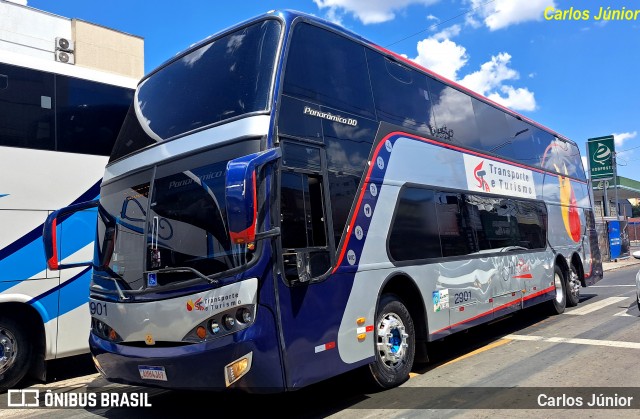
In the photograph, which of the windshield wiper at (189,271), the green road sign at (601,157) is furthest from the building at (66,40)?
the green road sign at (601,157)

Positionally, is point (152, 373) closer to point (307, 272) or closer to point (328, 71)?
point (307, 272)

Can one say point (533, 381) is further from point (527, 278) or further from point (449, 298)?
point (527, 278)

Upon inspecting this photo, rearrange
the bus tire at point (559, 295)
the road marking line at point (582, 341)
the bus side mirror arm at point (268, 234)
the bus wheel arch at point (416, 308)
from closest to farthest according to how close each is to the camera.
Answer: the bus side mirror arm at point (268, 234), the bus wheel arch at point (416, 308), the road marking line at point (582, 341), the bus tire at point (559, 295)

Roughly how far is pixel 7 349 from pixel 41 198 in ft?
7.02

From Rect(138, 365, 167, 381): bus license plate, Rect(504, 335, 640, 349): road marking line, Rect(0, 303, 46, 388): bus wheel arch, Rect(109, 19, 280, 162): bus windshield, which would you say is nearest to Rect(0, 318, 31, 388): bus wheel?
Rect(0, 303, 46, 388): bus wheel arch

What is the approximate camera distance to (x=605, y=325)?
9.36 m

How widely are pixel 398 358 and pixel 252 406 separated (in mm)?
1813

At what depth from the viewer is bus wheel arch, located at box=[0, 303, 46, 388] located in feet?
22.4

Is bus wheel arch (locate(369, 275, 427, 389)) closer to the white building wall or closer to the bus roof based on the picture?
the bus roof

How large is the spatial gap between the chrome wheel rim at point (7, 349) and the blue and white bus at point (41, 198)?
0.01 metres

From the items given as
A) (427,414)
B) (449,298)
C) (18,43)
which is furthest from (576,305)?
(18,43)

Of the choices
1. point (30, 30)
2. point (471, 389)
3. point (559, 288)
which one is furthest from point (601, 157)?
point (30, 30)

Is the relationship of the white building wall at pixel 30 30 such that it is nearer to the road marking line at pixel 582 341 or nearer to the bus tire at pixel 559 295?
the bus tire at pixel 559 295

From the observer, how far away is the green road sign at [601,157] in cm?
3158
